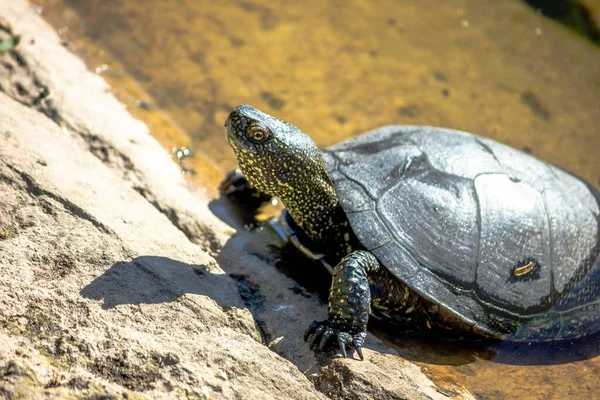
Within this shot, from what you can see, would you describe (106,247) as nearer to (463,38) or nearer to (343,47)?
(343,47)

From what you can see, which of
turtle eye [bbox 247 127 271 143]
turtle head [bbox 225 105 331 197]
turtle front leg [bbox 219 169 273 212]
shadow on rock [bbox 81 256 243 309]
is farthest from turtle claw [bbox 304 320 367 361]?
turtle front leg [bbox 219 169 273 212]

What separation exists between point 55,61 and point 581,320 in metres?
4.74

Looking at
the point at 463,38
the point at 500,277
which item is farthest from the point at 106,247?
the point at 463,38

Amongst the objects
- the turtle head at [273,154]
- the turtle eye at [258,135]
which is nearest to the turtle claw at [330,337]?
the turtle head at [273,154]

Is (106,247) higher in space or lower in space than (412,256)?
lower

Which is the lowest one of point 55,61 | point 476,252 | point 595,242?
point 55,61

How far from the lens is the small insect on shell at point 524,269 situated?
3.83 metres

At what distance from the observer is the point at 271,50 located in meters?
6.52

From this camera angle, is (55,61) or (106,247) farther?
Answer: (55,61)

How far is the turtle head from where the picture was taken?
3635mm

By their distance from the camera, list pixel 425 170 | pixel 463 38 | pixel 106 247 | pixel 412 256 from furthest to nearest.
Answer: pixel 463 38
pixel 425 170
pixel 412 256
pixel 106 247

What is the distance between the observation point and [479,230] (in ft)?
12.5

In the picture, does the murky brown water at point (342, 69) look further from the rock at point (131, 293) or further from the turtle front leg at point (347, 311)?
the turtle front leg at point (347, 311)

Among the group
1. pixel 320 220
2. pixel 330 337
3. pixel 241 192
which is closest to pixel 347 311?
pixel 330 337
